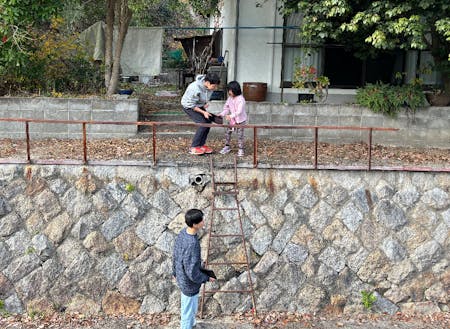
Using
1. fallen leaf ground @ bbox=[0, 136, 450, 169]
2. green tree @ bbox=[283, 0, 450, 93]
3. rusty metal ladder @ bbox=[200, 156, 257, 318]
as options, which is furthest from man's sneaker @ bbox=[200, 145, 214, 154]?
green tree @ bbox=[283, 0, 450, 93]

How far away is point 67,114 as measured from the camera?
A: 10117mm

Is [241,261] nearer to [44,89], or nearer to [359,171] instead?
[359,171]

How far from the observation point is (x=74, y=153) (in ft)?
29.1

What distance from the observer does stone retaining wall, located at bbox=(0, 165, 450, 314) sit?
7711 millimetres

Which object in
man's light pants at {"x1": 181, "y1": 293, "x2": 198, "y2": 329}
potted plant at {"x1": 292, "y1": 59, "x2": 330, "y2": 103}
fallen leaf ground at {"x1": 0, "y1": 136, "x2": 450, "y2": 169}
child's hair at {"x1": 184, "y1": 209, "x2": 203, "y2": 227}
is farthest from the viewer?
potted plant at {"x1": 292, "y1": 59, "x2": 330, "y2": 103}

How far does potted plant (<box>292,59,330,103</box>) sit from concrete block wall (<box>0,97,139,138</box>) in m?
3.45

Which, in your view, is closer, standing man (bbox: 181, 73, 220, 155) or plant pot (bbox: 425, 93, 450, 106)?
standing man (bbox: 181, 73, 220, 155)

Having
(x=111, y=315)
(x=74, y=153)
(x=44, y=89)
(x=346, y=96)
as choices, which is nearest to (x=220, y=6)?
(x=346, y=96)

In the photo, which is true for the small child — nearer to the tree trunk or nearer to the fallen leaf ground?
the fallen leaf ground

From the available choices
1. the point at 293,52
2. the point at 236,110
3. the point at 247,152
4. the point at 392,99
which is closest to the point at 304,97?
the point at 293,52

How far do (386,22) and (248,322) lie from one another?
5.60 metres

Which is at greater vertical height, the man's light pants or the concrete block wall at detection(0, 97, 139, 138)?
the concrete block wall at detection(0, 97, 139, 138)

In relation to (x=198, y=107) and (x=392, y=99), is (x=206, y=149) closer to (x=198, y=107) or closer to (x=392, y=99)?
(x=198, y=107)

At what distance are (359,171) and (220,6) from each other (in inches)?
364
